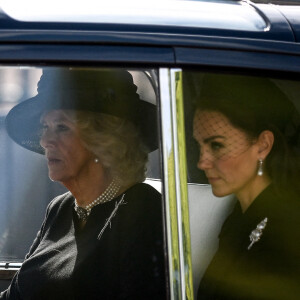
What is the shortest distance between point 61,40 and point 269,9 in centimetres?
65

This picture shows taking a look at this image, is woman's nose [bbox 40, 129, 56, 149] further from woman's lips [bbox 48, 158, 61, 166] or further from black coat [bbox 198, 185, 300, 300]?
black coat [bbox 198, 185, 300, 300]

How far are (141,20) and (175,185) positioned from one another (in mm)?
447

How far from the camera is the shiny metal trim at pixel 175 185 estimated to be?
2.37 m

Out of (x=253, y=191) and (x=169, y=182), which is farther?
(x=253, y=191)

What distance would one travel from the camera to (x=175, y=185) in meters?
2.37

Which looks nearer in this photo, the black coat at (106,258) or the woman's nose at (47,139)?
the black coat at (106,258)

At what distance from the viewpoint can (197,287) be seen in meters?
2.44

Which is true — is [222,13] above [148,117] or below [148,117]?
above

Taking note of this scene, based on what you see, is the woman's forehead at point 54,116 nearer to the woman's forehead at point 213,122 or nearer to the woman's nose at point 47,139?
the woman's nose at point 47,139

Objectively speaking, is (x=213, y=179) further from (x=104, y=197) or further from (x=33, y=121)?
(x=33, y=121)

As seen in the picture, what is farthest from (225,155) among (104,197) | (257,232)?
(104,197)

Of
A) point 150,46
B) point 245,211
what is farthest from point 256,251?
point 150,46

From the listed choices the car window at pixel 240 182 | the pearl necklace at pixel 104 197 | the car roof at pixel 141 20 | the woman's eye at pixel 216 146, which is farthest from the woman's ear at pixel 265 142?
the pearl necklace at pixel 104 197

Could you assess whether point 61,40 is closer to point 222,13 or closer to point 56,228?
point 222,13
